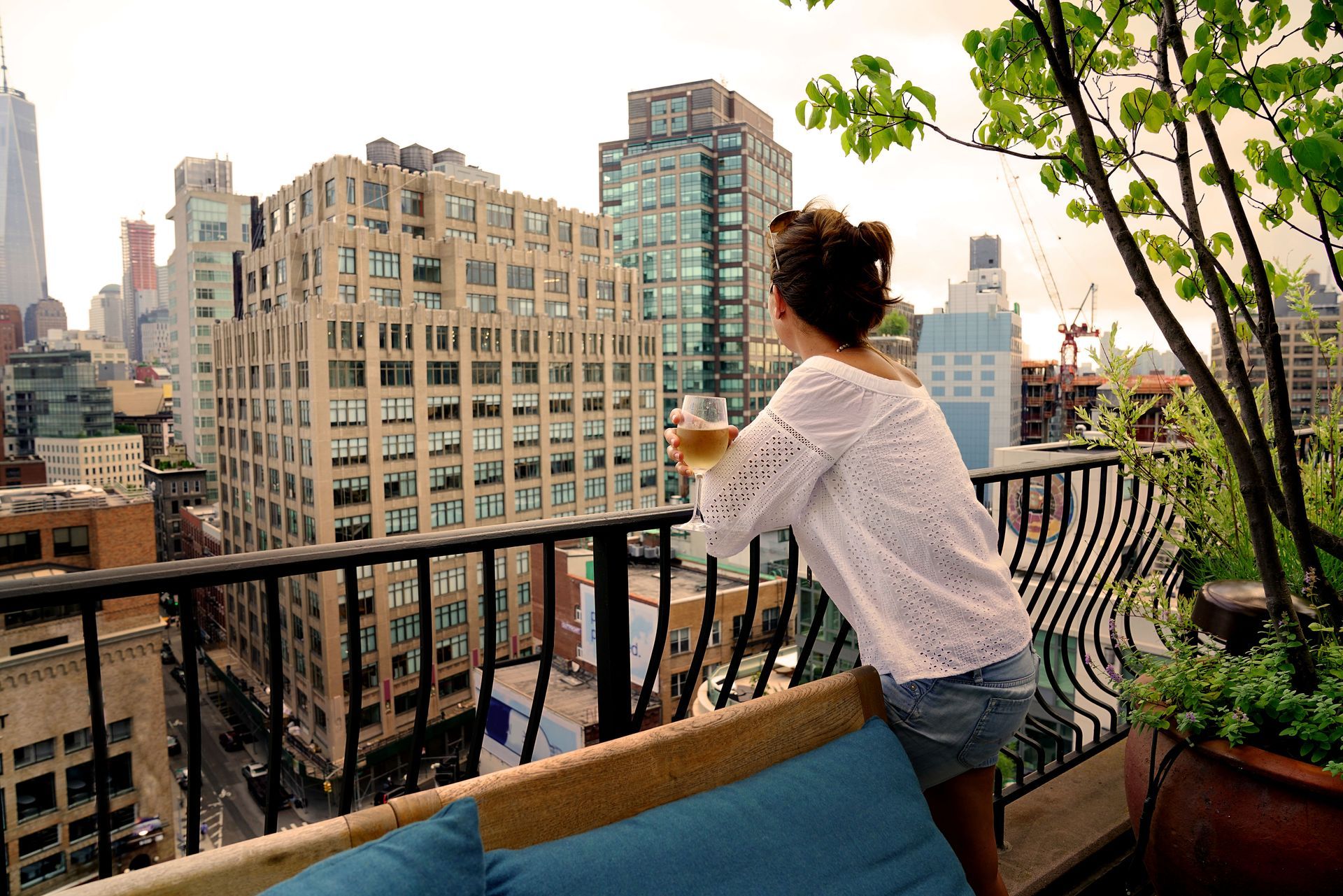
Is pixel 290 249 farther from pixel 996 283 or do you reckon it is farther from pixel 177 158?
pixel 996 283

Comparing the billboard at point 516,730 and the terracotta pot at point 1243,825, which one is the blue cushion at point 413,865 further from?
the billboard at point 516,730

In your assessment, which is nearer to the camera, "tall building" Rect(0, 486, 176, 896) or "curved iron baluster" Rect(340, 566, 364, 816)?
"curved iron baluster" Rect(340, 566, 364, 816)

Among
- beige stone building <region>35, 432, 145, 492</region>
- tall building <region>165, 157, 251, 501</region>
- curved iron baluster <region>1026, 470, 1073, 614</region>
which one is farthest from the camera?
tall building <region>165, 157, 251, 501</region>

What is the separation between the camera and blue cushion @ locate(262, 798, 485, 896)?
67 cm

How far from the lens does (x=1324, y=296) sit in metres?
2.76

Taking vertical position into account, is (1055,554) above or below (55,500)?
above

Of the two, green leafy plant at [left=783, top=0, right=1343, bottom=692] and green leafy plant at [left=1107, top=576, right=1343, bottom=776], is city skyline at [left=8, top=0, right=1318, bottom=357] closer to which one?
green leafy plant at [left=783, top=0, right=1343, bottom=692]

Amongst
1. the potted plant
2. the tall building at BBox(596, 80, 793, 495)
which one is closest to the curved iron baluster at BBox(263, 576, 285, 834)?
the potted plant

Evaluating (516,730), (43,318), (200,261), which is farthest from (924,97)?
(43,318)

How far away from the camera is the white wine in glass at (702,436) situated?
Result: 3.91 feet

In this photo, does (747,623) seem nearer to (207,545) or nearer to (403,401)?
(403,401)

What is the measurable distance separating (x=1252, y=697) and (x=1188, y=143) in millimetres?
1194

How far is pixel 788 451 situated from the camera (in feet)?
3.75

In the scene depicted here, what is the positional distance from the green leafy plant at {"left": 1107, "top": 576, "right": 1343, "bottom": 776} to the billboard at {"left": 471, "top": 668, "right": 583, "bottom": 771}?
1927 centimetres
